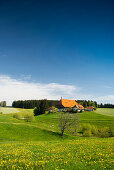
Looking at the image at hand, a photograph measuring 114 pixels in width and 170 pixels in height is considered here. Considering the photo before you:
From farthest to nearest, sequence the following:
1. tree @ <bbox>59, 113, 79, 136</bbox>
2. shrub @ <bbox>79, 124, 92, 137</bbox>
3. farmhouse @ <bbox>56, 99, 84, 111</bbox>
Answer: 1. farmhouse @ <bbox>56, 99, 84, 111</bbox>
2. shrub @ <bbox>79, 124, 92, 137</bbox>
3. tree @ <bbox>59, 113, 79, 136</bbox>

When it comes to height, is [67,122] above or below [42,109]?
above

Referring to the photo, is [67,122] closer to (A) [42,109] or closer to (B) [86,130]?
(B) [86,130]

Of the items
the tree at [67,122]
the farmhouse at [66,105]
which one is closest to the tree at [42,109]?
the farmhouse at [66,105]

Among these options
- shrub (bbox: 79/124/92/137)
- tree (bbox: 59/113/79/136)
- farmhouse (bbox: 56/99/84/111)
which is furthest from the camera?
farmhouse (bbox: 56/99/84/111)

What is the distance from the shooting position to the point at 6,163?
29.8 ft

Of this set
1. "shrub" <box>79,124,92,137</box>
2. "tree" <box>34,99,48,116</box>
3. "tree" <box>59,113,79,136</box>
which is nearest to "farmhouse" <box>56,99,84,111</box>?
"tree" <box>34,99,48,116</box>

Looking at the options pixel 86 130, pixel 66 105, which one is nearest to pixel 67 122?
pixel 86 130

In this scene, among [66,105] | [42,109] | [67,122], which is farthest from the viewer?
[66,105]

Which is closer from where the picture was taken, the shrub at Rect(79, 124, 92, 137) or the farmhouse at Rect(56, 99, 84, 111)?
the shrub at Rect(79, 124, 92, 137)

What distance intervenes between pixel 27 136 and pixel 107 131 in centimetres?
3389

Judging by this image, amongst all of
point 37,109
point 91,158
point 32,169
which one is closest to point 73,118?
point 91,158

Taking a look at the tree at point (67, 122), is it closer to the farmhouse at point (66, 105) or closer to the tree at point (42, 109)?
the tree at point (42, 109)

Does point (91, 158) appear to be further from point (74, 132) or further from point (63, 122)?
point (74, 132)

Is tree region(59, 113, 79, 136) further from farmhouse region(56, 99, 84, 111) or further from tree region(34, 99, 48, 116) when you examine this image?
farmhouse region(56, 99, 84, 111)
